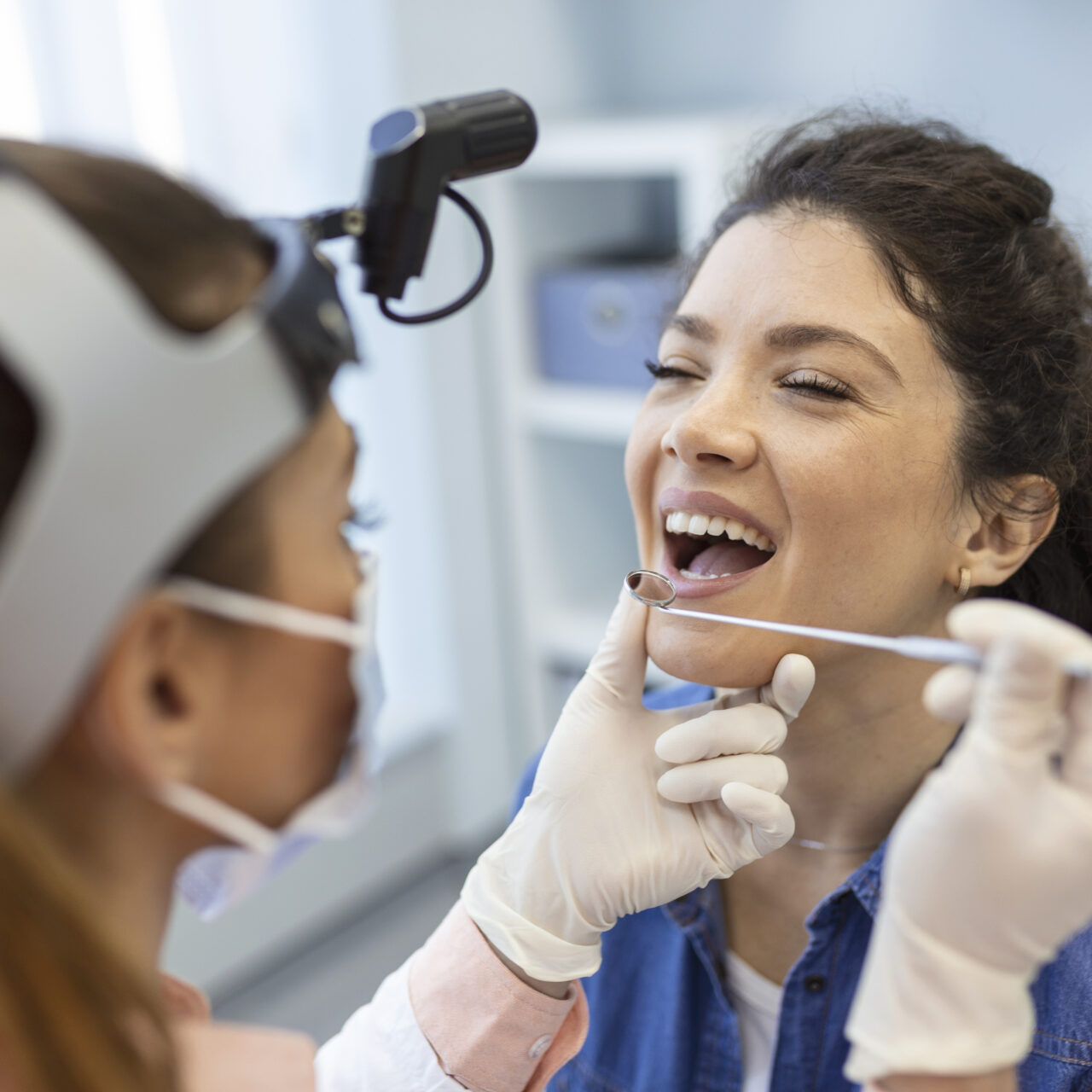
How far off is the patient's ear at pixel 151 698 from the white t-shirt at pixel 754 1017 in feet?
2.47

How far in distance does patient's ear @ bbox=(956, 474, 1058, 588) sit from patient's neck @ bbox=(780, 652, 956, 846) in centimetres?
12

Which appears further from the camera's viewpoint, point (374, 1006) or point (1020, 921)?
point (374, 1006)

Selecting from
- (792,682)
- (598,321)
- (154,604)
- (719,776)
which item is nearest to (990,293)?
(792,682)

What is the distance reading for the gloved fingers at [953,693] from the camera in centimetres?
76

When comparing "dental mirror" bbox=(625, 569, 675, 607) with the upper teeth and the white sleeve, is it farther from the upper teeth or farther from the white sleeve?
the white sleeve

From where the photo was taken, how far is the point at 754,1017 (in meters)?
1.26

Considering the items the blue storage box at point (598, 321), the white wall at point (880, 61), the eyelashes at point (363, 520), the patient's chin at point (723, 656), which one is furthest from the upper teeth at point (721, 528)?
the blue storage box at point (598, 321)

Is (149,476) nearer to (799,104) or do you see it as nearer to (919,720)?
(919,720)

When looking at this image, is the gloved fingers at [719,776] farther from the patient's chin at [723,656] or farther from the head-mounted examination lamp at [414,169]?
the head-mounted examination lamp at [414,169]

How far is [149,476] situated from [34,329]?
3.6 inches

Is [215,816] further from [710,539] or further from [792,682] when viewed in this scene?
[710,539]

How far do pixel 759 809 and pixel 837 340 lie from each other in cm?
45

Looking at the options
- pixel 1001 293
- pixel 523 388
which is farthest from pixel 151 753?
pixel 523 388

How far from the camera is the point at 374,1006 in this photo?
1160 millimetres
